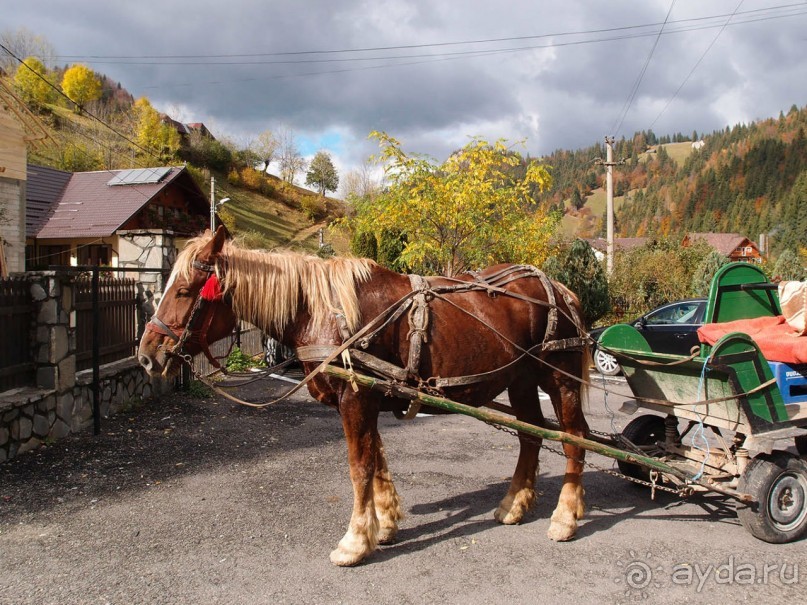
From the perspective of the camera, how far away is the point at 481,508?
14.1 ft

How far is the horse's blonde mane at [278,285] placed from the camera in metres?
3.34

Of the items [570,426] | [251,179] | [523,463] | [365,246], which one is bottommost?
[523,463]

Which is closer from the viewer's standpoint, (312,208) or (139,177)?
(139,177)

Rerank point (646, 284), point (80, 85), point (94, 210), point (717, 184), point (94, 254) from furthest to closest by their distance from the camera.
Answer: point (717, 184), point (80, 85), point (646, 284), point (94, 210), point (94, 254)

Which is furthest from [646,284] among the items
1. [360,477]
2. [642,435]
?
[360,477]

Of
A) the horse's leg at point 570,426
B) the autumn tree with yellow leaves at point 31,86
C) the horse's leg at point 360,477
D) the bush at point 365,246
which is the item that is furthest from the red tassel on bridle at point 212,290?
the autumn tree with yellow leaves at point 31,86

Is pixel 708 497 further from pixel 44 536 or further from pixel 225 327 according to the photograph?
pixel 44 536

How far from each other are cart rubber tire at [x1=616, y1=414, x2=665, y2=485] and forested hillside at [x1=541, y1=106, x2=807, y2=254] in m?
76.0

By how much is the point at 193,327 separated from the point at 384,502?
171 centimetres

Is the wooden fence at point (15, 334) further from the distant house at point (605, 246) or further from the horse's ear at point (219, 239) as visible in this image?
the distant house at point (605, 246)

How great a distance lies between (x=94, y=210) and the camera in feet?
62.3

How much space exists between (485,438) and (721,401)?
2942mm

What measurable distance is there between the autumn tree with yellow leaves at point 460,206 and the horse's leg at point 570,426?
6.35 metres

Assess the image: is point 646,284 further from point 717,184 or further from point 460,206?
point 717,184
